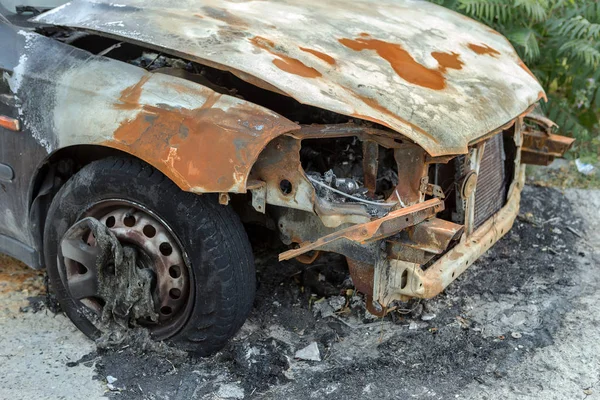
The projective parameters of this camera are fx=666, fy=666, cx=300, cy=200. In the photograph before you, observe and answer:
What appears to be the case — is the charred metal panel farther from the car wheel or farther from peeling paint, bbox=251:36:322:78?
peeling paint, bbox=251:36:322:78

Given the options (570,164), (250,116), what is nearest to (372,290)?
(250,116)

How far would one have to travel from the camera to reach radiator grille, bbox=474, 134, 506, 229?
3701 millimetres

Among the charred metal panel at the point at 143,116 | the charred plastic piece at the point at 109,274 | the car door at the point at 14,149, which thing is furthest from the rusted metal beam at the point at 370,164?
the car door at the point at 14,149

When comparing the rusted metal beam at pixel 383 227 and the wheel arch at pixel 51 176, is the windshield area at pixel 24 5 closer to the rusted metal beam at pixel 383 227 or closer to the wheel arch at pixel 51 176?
the wheel arch at pixel 51 176

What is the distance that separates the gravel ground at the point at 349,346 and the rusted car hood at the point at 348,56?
105 centimetres

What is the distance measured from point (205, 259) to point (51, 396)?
908 mm

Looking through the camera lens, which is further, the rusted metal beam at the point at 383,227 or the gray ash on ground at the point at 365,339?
the gray ash on ground at the point at 365,339

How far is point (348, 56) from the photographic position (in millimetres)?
3340

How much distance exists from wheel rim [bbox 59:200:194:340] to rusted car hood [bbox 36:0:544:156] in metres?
0.76

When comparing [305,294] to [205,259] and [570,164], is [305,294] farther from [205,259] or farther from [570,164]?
[570,164]

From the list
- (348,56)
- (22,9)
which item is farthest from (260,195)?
(22,9)

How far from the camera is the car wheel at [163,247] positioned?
2893 mm

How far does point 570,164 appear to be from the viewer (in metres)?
5.95


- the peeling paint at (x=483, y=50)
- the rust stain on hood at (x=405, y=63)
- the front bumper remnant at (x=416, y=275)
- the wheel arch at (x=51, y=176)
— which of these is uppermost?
the rust stain on hood at (x=405, y=63)
